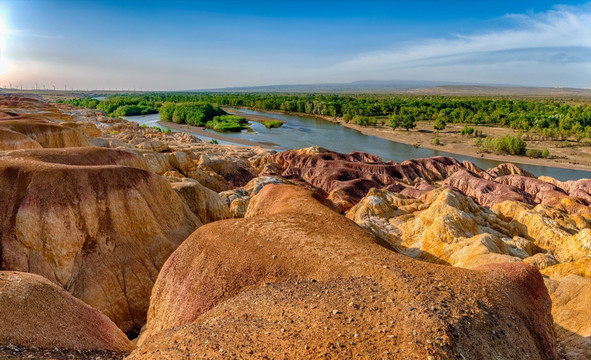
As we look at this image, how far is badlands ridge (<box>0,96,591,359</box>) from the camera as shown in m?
8.46

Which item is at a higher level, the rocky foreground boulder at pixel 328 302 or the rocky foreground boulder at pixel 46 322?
the rocky foreground boulder at pixel 328 302

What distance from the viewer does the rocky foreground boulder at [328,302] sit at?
7.99 m

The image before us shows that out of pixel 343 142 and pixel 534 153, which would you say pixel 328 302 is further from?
pixel 343 142

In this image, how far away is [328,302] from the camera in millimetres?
9453

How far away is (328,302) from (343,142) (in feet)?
286

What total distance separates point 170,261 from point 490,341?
12499 millimetres

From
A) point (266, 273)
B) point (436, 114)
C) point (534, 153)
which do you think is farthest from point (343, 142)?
point (266, 273)

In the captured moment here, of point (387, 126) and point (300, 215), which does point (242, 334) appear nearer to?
point (300, 215)

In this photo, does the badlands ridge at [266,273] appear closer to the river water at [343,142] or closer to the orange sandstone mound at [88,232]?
the orange sandstone mound at [88,232]

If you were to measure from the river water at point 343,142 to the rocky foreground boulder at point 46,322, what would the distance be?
70296mm

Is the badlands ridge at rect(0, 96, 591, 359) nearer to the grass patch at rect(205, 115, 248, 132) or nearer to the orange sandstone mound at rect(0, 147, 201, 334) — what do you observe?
the orange sandstone mound at rect(0, 147, 201, 334)

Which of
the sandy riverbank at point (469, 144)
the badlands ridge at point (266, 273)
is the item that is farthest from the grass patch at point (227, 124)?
the badlands ridge at point (266, 273)

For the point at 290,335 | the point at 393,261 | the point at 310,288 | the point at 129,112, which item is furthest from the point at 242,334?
the point at 129,112

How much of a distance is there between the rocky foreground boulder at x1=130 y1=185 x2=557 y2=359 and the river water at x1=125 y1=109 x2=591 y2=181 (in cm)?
6675
